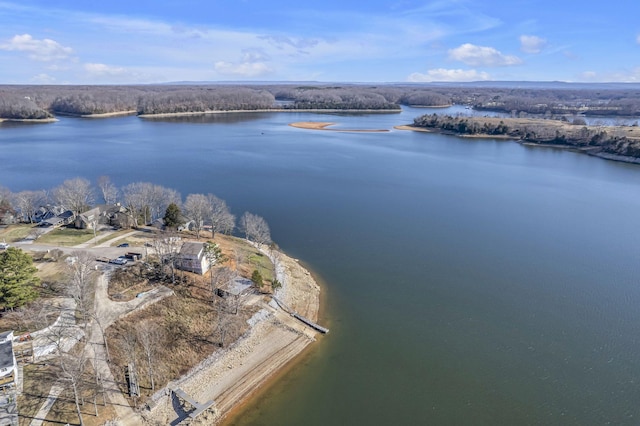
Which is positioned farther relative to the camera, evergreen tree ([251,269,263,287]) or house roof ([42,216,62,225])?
house roof ([42,216,62,225])

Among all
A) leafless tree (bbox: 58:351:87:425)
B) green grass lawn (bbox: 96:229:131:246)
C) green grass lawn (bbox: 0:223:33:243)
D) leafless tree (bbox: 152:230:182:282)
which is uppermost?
leafless tree (bbox: 152:230:182:282)

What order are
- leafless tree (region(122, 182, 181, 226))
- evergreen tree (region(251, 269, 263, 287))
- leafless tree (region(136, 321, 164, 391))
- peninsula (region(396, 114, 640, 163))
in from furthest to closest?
peninsula (region(396, 114, 640, 163)) < leafless tree (region(122, 182, 181, 226)) < evergreen tree (region(251, 269, 263, 287)) < leafless tree (region(136, 321, 164, 391))

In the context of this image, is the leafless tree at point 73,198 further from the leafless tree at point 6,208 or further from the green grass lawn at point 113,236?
the green grass lawn at point 113,236

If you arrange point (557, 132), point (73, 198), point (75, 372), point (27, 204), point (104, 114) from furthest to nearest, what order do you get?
point (104, 114) → point (557, 132) → point (73, 198) → point (27, 204) → point (75, 372)

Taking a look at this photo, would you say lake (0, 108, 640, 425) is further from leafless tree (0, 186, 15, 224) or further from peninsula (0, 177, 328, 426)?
leafless tree (0, 186, 15, 224)

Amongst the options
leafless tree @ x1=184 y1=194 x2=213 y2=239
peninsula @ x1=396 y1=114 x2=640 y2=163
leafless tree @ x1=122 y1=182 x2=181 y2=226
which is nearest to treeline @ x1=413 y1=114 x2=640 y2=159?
peninsula @ x1=396 y1=114 x2=640 y2=163

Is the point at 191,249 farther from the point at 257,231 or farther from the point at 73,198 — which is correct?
the point at 73,198

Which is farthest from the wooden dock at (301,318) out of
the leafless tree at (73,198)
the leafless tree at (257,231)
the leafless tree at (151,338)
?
the leafless tree at (73,198)

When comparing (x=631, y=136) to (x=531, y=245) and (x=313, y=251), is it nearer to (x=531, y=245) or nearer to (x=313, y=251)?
(x=531, y=245)

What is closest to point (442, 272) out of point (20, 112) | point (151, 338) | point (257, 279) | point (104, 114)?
point (257, 279)
